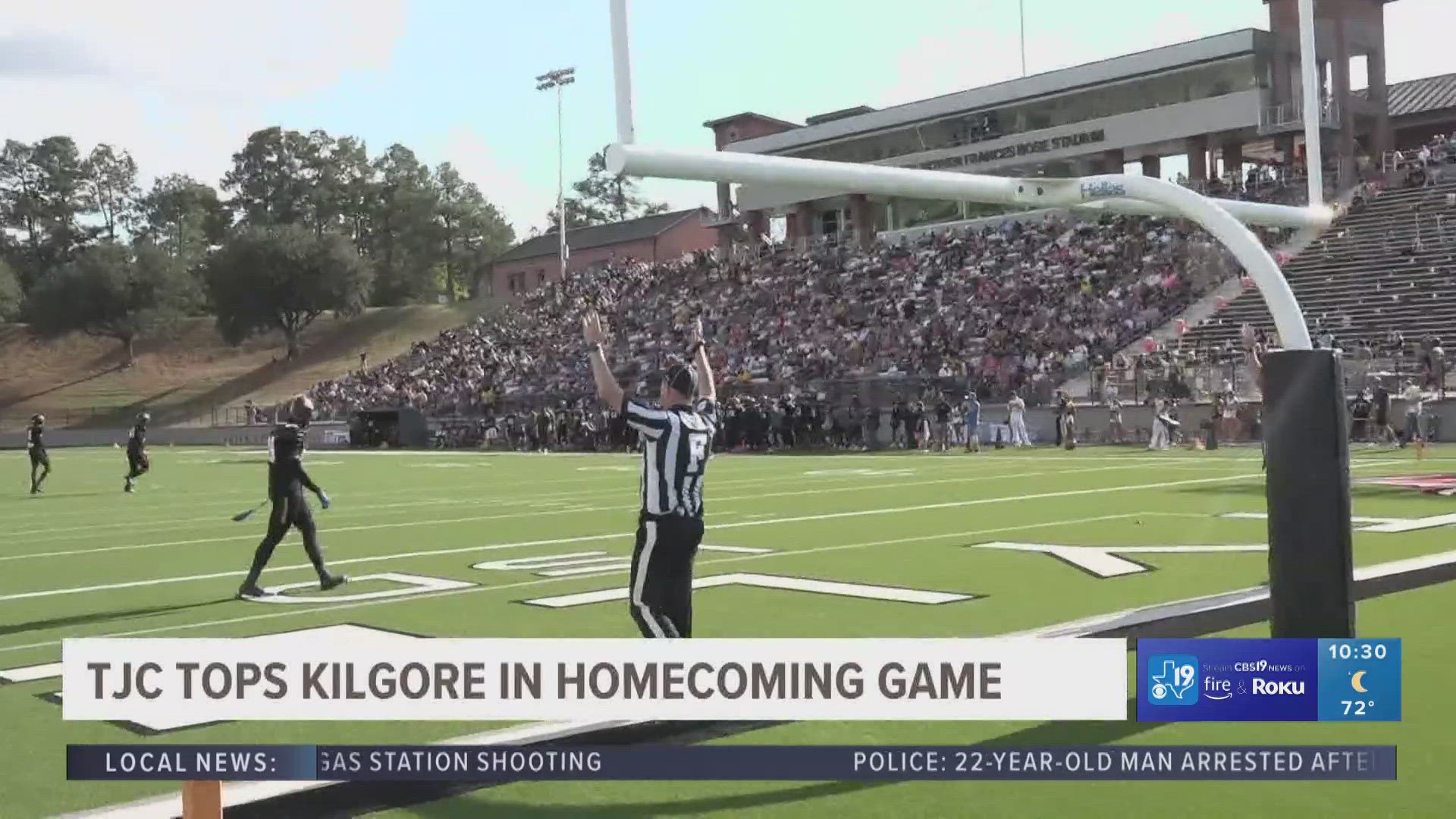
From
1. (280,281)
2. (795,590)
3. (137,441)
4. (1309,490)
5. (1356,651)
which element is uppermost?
(280,281)

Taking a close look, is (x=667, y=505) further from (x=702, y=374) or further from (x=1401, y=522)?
(x=1401, y=522)

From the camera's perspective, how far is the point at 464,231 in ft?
325

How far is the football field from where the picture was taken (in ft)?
16.8

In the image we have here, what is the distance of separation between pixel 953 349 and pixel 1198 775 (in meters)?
32.2

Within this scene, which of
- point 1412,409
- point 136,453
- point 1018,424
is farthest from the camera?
point 1018,424

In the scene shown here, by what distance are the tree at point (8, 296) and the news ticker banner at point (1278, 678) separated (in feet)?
305

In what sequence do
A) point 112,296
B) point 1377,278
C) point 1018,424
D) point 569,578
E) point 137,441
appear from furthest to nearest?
point 112,296, point 1377,278, point 1018,424, point 137,441, point 569,578

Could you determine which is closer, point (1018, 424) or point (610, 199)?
point (1018, 424)

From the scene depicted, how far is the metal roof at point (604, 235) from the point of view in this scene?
7388 cm

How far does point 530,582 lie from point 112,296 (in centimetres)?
7772

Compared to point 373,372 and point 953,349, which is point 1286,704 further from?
point 373,372

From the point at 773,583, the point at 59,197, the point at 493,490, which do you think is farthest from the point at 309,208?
the point at 773,583

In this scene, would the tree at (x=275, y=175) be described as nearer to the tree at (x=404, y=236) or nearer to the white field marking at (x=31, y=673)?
the tree at (x=404, y=236)

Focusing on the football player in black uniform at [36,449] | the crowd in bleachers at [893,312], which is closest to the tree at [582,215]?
the crowd in bleachers at [893,312]
